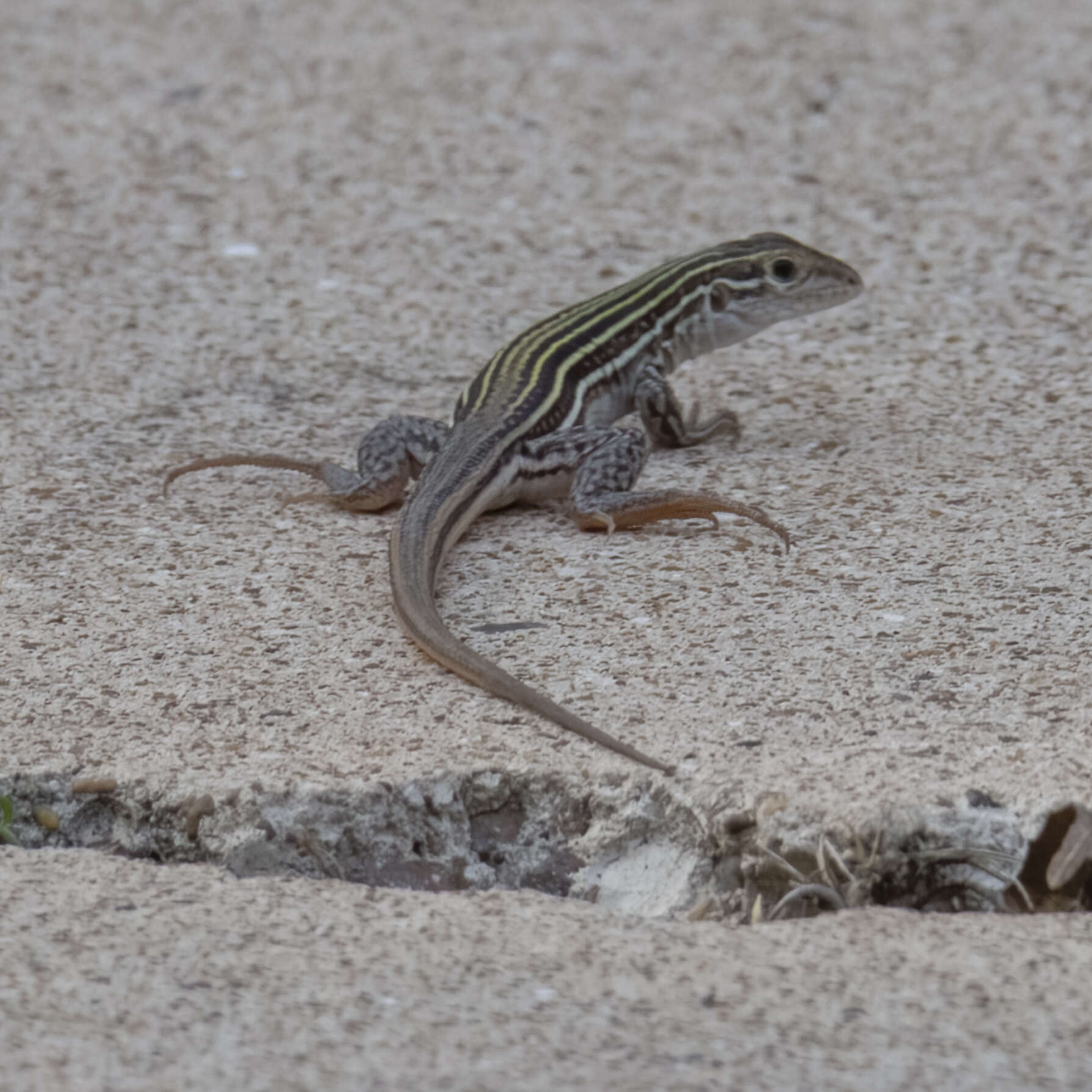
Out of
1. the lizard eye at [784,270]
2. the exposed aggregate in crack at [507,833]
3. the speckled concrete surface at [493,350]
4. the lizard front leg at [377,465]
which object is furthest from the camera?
the lizard eye at [784,270]

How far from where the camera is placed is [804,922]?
7.06ft

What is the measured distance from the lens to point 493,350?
4477 millimetres

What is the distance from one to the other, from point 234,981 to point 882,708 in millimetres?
1147

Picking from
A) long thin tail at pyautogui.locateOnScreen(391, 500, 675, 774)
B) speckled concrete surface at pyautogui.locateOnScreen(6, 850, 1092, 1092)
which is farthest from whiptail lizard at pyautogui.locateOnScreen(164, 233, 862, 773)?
speckled concrete surface at pyautogui.locateOnScreen(6, 850, 1092, 1092)

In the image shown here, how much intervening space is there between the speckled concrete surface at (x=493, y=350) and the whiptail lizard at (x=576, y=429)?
72mm

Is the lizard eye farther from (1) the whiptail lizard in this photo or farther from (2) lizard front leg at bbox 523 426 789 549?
(2) lizard front leg at bbox 523 426 789 549

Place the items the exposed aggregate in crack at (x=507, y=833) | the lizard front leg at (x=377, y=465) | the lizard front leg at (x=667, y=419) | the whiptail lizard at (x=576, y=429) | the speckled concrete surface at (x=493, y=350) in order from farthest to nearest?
the lizard front leg at (x=667, y=419)
the lizard front leg at (x=377, y=465)
the whiptail lizard at (x=576, y=429)
the speckled concrete surface at (x=493, y=350)
the exposed aggregate in crack at (x=507, y=833)

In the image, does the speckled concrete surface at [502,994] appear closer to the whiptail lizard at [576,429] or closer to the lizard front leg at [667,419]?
the whiptail lizard at [576,429]

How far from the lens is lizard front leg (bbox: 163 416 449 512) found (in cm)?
350

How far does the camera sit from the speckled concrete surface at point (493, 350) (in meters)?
2.48

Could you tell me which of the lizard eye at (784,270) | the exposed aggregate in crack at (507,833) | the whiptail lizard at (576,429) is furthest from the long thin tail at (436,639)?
the lizard eye at (784,270)

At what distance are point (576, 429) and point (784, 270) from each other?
2.70ft

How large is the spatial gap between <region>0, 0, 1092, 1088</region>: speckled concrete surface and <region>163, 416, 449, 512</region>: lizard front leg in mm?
71

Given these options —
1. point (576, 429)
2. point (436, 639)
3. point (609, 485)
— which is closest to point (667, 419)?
point (576, 429)
